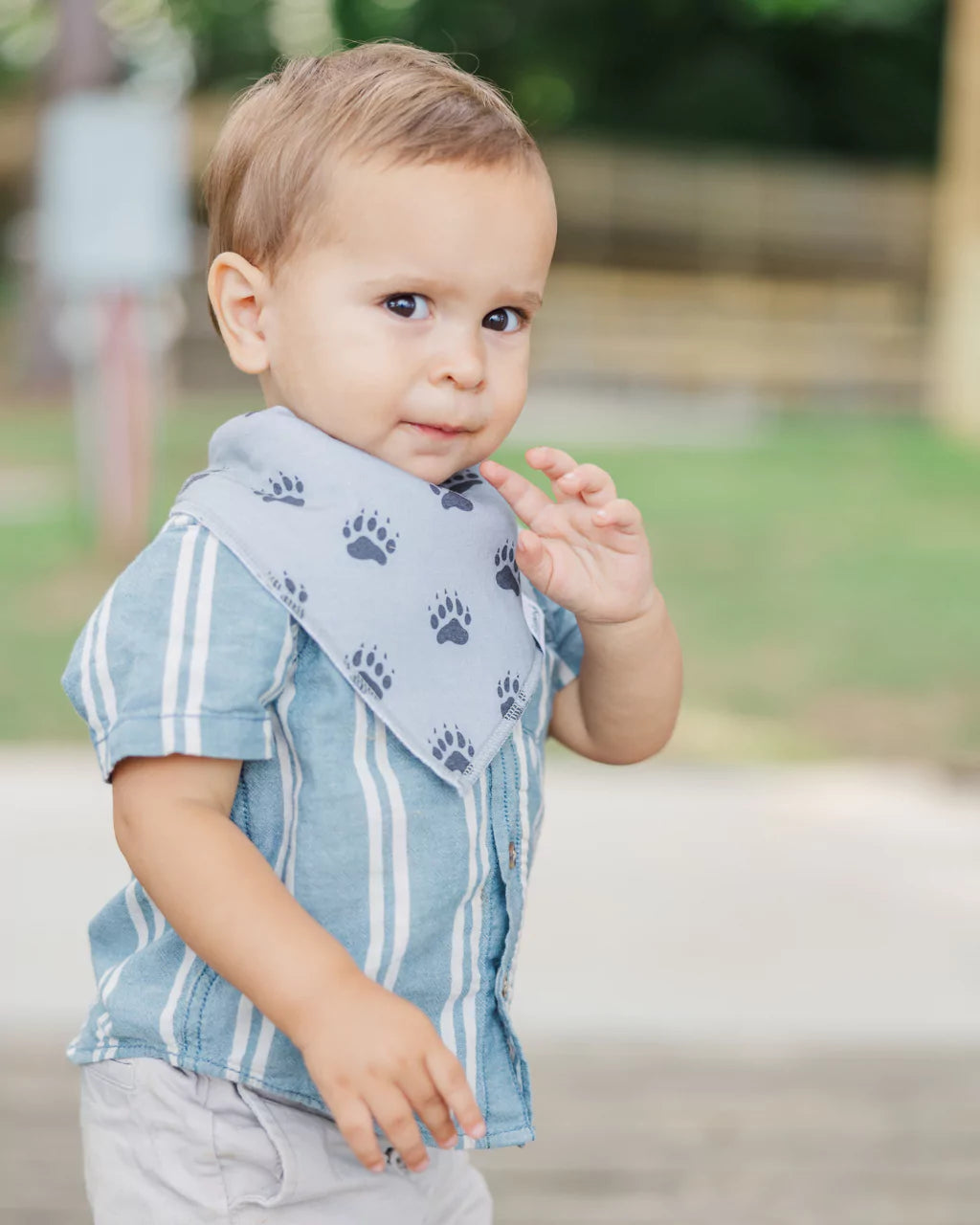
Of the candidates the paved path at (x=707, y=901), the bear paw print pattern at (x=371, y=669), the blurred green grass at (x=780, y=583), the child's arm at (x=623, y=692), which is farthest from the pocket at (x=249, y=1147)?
the blurred green grass at (x=780, y=583)

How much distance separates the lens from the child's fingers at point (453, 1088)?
111 cm

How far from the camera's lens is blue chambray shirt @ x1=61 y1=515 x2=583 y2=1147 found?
Answer: 1208 millimetres

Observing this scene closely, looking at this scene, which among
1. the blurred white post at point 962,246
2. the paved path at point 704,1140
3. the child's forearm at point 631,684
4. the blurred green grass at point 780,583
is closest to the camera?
the child's forearm at point 631,684

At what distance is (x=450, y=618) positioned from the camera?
132cm

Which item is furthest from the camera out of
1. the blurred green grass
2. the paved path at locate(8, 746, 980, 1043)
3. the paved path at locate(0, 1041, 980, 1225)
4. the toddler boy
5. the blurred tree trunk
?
the blurred tree trunk

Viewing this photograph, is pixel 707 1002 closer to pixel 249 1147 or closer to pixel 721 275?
pixel 249 1147

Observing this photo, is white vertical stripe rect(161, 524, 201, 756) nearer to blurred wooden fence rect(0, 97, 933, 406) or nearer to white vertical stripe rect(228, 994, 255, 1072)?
white vertical stripe rect(228, 994, 255, 1072)

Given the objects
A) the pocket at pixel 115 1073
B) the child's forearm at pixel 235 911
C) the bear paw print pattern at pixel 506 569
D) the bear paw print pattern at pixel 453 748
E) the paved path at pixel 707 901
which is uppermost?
the bear paw print pattern at pixel 506 569

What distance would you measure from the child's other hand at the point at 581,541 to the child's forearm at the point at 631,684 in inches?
1.5

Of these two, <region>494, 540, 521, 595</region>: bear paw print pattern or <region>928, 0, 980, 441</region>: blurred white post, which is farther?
<region>928, 0, 980, 441</region>: blurred white post

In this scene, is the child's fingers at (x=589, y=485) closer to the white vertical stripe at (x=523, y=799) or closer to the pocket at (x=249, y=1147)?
the white vertical stripe at (x=523, y=799)

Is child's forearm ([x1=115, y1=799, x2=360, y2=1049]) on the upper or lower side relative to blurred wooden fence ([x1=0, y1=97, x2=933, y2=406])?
lower

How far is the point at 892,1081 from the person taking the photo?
2.60 meters

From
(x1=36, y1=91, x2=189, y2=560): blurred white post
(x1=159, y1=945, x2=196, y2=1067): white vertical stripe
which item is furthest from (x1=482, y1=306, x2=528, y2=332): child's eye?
(x1=36, y1=91, x2=189, y2=560): blurred white post
